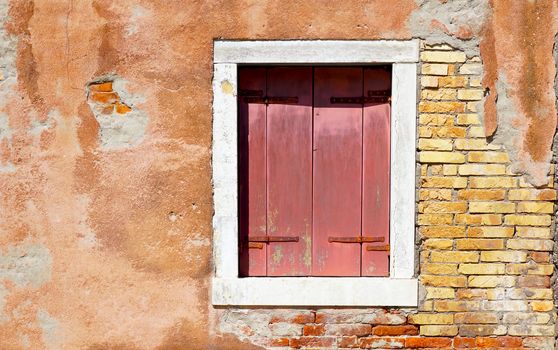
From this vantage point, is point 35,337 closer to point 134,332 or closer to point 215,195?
point 134,332

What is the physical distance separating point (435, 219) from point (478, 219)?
0.82 ft

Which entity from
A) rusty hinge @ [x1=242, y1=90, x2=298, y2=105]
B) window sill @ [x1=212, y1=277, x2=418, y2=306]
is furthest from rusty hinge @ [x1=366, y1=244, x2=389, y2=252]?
rusty hinge @ [x1=242, y1=90, x2=298, y2=105]

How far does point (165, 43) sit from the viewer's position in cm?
352

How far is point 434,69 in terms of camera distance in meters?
3.51

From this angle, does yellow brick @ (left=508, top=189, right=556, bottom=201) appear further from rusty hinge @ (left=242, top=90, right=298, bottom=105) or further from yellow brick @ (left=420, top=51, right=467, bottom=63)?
rusty hinge @ (left=242, top=90, right=298, bottom=105)

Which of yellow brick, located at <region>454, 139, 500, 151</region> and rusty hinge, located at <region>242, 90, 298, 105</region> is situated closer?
yellow brick, located at <region>454, 139, 500, 151</region>

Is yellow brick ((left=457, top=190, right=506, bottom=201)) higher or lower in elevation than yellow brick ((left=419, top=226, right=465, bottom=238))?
higher

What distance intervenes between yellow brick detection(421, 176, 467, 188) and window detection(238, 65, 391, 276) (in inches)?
9.5

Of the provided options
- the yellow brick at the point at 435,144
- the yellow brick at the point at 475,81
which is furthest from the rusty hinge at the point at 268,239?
the yellow brick at the point at 475,81

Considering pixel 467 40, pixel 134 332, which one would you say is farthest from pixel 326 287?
pixel 467 40

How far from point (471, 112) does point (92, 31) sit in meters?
2.25

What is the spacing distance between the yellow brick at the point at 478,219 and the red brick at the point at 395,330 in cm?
69

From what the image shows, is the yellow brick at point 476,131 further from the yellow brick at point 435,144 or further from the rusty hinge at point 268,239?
the rusty hinge at point 268,239

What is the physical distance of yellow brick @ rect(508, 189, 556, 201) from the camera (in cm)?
353
